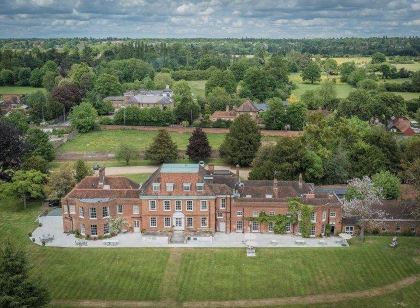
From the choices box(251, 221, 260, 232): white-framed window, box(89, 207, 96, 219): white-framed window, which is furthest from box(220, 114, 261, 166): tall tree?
box(89, 207, 96, 219): white-framed window

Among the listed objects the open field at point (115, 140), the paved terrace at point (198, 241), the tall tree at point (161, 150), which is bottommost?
the paved terrace at point (198, 241)

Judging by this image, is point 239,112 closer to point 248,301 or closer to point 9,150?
point 9,150

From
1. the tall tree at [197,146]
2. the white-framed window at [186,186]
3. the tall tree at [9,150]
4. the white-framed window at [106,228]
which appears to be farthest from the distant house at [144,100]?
the white-framed window at [106,228]

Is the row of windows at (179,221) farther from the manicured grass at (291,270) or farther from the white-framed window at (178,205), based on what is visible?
the manicured grass at (291,270)

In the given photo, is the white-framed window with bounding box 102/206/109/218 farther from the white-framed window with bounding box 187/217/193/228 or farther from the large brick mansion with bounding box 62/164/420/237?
the white-framed window with bounding box 187/217/193/228

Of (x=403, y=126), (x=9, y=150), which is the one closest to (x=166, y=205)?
(x=9, y=150)
